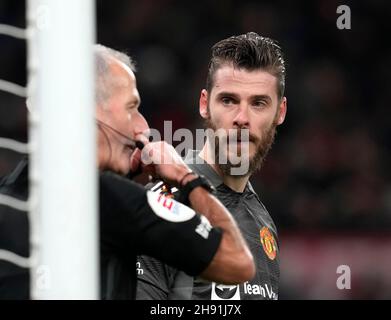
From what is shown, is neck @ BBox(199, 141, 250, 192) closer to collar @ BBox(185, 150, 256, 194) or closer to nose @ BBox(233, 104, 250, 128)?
collar @ BBox(185, 150, 256, 194)

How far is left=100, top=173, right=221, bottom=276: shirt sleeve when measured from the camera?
10.1 feet

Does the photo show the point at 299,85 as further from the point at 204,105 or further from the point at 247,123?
the point at 247,123

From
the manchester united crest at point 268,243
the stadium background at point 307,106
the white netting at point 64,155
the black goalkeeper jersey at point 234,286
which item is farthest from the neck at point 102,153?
the stadium background at point 307,106

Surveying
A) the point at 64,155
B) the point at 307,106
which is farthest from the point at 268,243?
the point at 307,106

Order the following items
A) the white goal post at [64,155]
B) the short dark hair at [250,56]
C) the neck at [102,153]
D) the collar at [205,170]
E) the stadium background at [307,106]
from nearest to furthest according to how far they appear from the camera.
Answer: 1. the white goal post at [64,155]
2. the neck at [102,153]
3. the collar at [205,170]
4. the short dark hair at [250,56]
5. the stadium background at [307,106]

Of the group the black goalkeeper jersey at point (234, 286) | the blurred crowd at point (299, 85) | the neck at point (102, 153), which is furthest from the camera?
the blurred crowd at point (299, 85)

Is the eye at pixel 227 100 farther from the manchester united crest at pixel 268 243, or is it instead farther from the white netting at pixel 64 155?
the white netting at pixel 64 155

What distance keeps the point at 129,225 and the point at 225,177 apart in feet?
4.18

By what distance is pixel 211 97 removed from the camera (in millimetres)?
4320

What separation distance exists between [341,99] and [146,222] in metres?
6.77

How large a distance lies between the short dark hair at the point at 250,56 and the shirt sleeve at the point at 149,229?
4.44 feet

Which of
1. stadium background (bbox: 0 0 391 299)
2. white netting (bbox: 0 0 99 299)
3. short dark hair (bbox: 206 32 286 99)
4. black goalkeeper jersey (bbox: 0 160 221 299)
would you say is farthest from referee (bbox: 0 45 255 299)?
stadium background (bbox: 0 0 391 299)

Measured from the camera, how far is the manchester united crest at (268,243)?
14.1 feet

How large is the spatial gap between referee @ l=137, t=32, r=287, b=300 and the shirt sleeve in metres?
0.88
